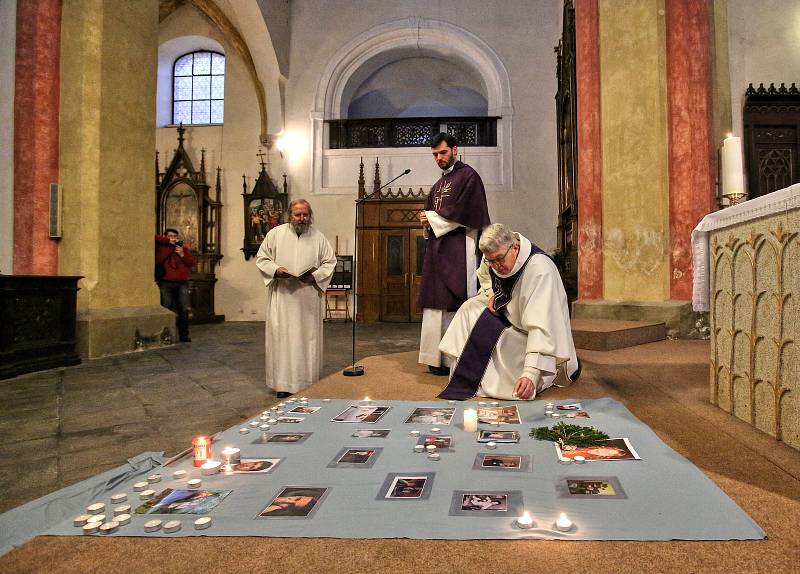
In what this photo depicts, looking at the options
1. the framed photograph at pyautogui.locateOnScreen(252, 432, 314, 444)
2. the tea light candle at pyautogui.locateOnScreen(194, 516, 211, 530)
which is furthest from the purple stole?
the tea light candle at pyautogui.locateOnScreen(194, 516, 211, 530)

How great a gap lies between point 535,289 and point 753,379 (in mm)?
1107

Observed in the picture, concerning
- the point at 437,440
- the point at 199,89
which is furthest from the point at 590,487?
the point at 199,89

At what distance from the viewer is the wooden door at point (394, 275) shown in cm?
1182

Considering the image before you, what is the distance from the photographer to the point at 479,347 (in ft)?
10.8

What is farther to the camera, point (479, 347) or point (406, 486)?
point (479, 347)

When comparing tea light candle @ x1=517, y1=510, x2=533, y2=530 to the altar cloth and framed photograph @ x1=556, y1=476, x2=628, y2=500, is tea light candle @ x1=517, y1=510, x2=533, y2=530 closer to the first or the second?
the altar cloth

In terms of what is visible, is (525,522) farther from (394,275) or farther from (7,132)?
(394,275)

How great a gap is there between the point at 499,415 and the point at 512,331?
2.47 feet

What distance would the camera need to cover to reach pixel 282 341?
438cm

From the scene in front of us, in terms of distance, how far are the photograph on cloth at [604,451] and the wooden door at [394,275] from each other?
965 centimetres

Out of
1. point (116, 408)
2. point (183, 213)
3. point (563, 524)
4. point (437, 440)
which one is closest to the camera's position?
point (563, 524)

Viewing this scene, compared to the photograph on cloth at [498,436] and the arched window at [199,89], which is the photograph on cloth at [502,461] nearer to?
the photograph on cloth at [498,436]

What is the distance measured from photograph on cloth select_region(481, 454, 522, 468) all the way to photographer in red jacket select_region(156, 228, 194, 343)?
266 inches

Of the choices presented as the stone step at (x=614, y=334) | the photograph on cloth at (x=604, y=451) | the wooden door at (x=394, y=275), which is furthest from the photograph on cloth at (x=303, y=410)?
the wooden door at (x=394, y=275)
